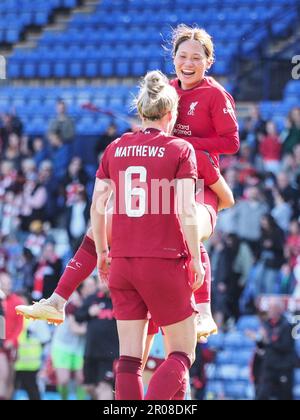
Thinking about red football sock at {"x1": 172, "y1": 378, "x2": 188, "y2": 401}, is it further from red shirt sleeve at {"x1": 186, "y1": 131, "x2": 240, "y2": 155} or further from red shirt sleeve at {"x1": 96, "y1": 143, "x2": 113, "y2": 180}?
red shirt sleeve at {"x1": 186, "y1": 131, "x2": 240, "y2": 155}

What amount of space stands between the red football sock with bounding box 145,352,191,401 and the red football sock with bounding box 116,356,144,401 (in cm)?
7

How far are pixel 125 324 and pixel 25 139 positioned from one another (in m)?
10.4

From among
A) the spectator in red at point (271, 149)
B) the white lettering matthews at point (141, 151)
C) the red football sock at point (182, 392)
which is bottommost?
the red football sock at point (182, 392)

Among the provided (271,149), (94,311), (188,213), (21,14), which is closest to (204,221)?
(188,213)

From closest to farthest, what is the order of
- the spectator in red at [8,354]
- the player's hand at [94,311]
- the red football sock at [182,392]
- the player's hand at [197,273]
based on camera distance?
1. the player's hand at [197,273]
2. the red football sock at [182,392]
3. the player's hand at [94,311]
4. the spectator in red at [8,354]

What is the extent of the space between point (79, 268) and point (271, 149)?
7913 mm

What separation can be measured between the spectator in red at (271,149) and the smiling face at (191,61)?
25.2ft

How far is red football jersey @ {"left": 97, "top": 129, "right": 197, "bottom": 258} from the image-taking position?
20.1ft

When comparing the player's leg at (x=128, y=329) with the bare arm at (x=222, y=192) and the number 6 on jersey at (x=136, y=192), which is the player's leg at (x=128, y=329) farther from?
the bare arm at (x=222, y=192)

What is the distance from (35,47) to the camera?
66.8 feet

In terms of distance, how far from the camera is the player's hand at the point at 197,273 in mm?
6227

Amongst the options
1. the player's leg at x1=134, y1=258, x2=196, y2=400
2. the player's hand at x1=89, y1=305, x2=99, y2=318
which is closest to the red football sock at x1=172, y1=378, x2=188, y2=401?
the player's leg at x1=134, y1=258, x2=196, y2=400

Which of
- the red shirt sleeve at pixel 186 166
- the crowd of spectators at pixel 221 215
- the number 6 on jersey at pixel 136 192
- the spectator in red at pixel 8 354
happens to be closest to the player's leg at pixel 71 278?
the number 6 on jersey at pixel 136 192

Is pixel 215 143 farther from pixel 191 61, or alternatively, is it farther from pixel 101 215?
pixel 101 215
